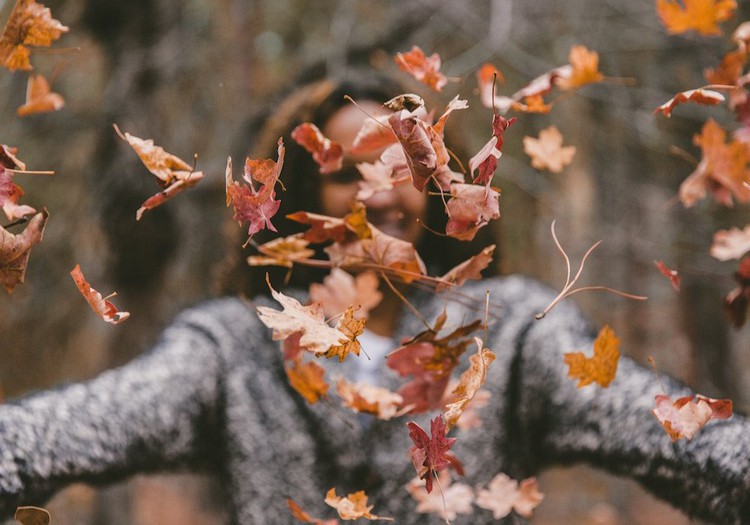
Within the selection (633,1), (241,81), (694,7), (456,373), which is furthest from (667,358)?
(694,7)

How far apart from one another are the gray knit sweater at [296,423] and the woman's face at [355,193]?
0.18m

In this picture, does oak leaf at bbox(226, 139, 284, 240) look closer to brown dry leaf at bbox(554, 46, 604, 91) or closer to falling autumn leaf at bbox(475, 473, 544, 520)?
brown dry leaf at bbox(554, 46, 604, 91)

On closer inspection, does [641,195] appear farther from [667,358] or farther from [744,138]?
[744,138]

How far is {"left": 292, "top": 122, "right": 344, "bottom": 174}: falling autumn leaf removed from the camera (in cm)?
62

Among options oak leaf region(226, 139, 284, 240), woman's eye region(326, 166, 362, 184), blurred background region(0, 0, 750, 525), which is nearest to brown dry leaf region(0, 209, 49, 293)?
oak leaf region(226, 139, 284, 240)

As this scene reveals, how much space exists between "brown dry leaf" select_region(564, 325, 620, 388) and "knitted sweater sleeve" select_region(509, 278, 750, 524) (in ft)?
0.38

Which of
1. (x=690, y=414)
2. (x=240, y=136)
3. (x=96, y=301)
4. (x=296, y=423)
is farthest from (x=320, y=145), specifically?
(x=240, y=136)

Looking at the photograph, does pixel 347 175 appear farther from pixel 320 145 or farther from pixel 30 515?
pixel 30 515

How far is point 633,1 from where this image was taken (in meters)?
3.12

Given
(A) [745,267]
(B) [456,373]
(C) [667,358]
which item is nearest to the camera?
(A) [745,267]

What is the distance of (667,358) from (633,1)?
3.22 metres

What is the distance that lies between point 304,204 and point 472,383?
763mm

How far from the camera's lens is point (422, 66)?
0.63m

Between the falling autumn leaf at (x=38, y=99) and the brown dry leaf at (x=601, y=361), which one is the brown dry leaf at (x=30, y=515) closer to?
the falling autumn leaf at (x=38, y=99)
